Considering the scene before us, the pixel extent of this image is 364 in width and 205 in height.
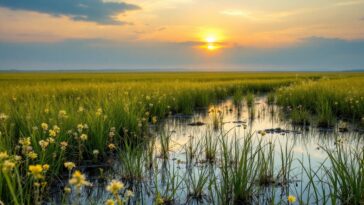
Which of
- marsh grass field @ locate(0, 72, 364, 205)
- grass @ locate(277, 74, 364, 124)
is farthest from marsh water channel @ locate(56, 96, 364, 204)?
grass @ locate(277, 74, 364, 124)

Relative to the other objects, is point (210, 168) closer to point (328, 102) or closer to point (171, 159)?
point (171, 159)

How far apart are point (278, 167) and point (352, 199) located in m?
1.94

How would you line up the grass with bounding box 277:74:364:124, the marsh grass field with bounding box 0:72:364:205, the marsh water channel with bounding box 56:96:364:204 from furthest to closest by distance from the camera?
1. the grass with bounding box 277:74:364:124
2. the marsh water channel with bounding box 56:96:364:204
3. the marsh grass field with bounding box 0:72:364:205

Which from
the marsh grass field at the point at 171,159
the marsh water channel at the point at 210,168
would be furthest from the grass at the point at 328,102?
the marsh water channel at the point at 210,168

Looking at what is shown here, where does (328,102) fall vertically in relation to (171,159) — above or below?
above

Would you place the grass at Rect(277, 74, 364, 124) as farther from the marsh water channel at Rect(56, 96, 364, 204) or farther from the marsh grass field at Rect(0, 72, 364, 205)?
the marsh water channel at Rect(56, 96, 364, 204)

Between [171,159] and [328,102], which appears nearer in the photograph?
[171,159]

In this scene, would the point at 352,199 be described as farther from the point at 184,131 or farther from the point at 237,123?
the point at 237,123

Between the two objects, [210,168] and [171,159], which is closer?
[210,168]

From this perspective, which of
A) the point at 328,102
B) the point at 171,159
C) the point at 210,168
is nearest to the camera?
the point at 210,168

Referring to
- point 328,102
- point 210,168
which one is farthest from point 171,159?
point 328,102

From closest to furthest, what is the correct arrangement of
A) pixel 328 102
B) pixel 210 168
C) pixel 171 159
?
pixel 210 168 < pixel 171 159 < pixel 328 102

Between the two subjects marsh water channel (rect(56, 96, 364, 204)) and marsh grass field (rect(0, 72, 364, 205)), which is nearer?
marsh grass field (rect(0, 72, 364, 205))

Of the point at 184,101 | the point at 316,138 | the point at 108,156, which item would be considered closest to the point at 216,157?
the point at 108,156
